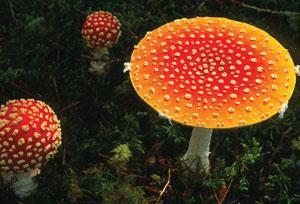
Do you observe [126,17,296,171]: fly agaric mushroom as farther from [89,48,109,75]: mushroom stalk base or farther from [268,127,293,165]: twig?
[89,48,109,75]: mushroom stalk base

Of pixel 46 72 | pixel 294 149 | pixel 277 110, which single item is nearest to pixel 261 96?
pixel 277 110

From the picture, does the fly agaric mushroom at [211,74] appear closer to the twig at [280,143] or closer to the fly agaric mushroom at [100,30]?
the twig at [280,143]

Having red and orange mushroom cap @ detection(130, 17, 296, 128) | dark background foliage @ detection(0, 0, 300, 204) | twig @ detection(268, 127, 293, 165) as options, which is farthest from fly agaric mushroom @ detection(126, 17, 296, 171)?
twig @ detection(268, 127, 293, 165)

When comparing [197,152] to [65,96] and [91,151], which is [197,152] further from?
[65,96]

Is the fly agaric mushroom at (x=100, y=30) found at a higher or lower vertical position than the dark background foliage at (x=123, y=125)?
higher

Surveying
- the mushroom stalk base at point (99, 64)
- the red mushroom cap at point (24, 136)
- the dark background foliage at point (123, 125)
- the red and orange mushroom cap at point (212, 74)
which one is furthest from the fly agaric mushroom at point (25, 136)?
the mushroom stalk base at point (99, 64)

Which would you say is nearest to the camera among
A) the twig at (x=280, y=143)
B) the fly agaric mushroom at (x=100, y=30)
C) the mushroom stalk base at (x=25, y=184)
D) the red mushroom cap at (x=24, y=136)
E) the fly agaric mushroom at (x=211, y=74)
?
the fly agaric mushroom at (x=211, y=74)

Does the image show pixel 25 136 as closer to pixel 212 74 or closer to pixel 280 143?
pixel 212 74
